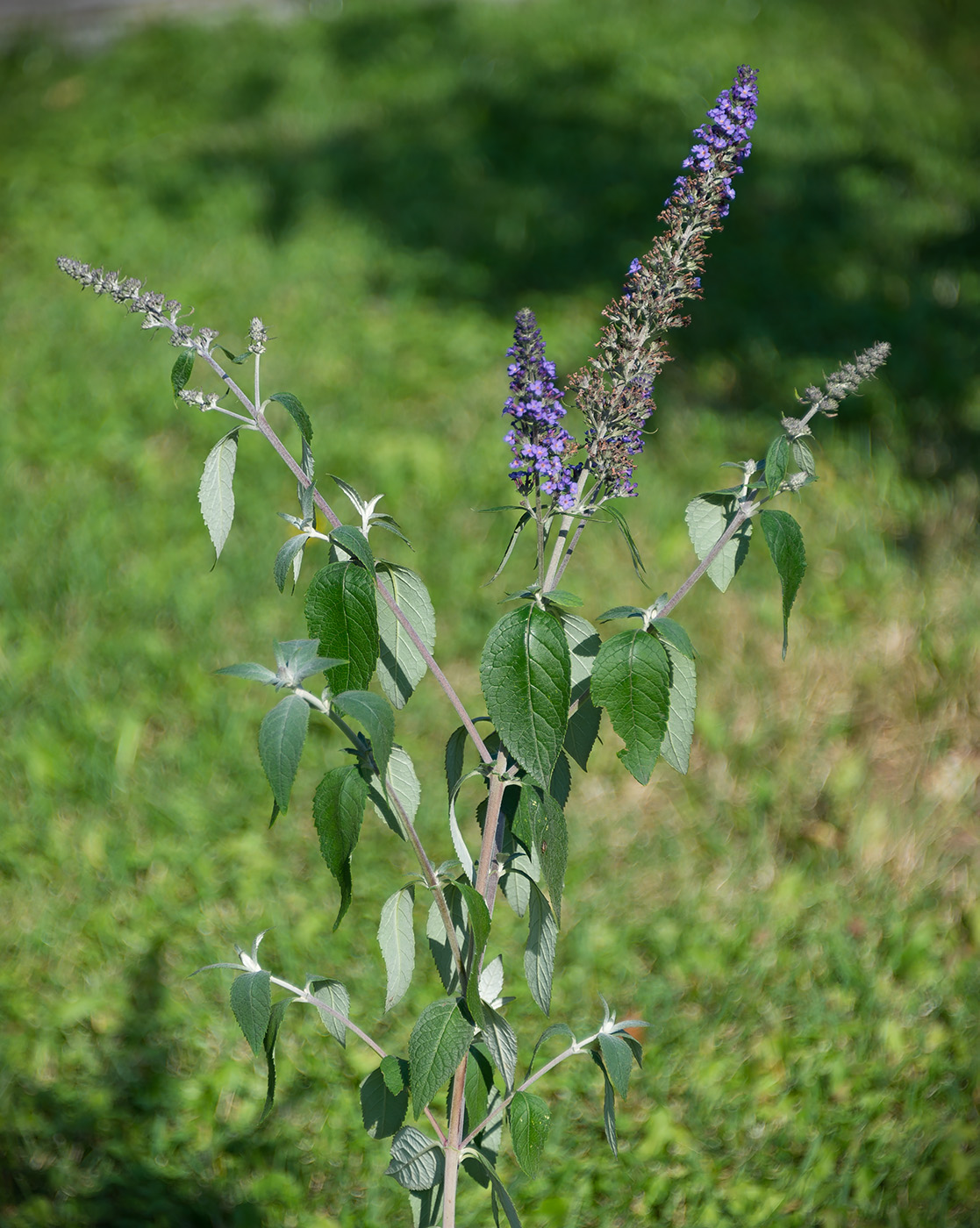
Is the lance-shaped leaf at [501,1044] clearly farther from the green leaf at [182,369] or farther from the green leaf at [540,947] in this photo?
the green leaf at [182,369]

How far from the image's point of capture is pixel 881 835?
2.86 m

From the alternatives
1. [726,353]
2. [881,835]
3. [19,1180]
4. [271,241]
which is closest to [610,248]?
[726,353]

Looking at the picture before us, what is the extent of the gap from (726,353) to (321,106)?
377 cm

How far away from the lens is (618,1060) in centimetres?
140

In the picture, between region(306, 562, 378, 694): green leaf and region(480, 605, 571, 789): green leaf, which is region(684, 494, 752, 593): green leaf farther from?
region(306, 562, 378, 694): green leaf

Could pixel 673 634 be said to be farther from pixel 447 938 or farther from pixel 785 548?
pixel 447 938

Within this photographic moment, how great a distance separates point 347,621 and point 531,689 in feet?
0.70

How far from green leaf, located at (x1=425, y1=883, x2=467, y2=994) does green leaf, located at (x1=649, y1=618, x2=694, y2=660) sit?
1.56ft

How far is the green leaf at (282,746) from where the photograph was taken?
1.05 m

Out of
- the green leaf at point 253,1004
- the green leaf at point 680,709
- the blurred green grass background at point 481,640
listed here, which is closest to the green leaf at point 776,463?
the green leaf at point 680,709

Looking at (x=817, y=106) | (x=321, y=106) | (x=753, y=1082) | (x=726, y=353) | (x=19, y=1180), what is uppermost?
(x=817, y=106)

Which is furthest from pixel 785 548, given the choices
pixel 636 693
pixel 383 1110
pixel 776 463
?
pixel 383 1110

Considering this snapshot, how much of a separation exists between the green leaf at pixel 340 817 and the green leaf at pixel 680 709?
1.22 feet

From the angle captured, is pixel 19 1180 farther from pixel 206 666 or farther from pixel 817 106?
pixel 817 106
